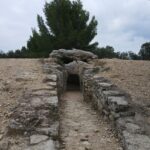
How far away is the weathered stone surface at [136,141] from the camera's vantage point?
410 centimetres

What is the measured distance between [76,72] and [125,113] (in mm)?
4962

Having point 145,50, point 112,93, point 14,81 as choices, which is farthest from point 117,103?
point 145,50

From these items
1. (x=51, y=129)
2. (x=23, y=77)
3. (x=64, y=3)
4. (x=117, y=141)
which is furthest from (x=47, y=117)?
(x=64, y=3)

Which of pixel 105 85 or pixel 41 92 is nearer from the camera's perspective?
pixel 41 92

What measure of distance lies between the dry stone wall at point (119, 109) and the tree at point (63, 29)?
10220 millimetres

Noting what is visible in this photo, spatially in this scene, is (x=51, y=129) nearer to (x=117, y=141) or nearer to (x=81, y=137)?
(x=81, y=137)

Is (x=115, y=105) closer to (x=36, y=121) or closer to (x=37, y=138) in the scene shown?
(x=36, y=121)

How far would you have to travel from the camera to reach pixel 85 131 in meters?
5.03

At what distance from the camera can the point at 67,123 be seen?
5.37m

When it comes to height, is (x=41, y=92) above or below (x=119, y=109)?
above

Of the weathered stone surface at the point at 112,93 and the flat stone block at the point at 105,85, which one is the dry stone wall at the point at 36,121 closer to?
the weathered stone surface at the point at 112,93

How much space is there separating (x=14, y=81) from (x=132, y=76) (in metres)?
2.78

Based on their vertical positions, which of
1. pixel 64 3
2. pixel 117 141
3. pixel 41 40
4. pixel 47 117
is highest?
pixel 64 3

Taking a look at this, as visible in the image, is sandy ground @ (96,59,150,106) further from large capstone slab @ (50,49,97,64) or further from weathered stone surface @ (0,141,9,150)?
weathered stone surface @ (0,141,9,150)
